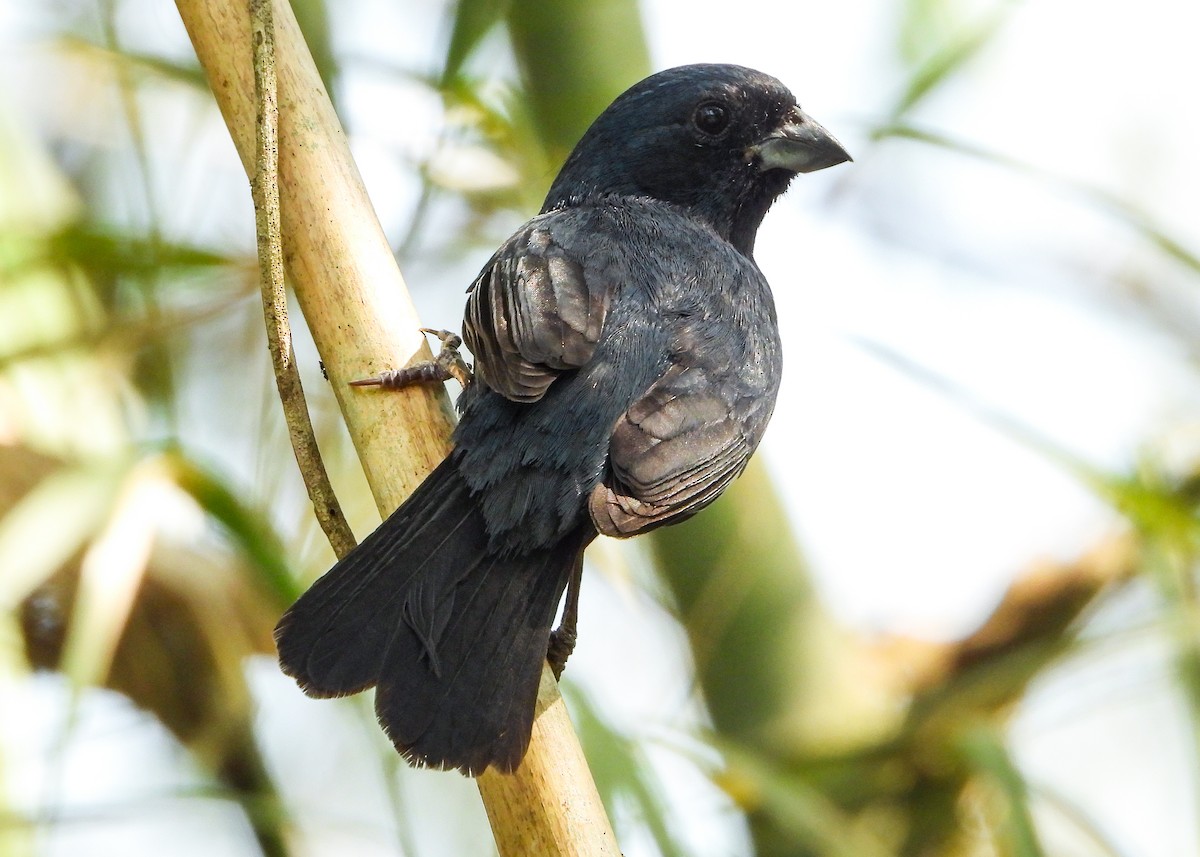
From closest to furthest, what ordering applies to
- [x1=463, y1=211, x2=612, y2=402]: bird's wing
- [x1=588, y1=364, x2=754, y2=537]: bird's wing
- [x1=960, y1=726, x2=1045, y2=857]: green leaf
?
[x1=588, y1=364, x2=754, y2=537]: bird's wing → [x1=463, y1=211, x2=612, y2=402]: bird's wing → [x1=960, y1=726, x2=1045, y2=857]: green leaf

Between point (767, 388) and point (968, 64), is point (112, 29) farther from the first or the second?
point (968, 64)

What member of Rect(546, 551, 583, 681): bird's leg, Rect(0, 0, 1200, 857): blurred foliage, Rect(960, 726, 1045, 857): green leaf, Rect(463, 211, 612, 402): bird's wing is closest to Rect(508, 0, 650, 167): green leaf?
Rect(0, 0, 1200, 857): blurred foliage

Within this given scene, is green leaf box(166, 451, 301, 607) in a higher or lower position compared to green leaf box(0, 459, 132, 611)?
higher

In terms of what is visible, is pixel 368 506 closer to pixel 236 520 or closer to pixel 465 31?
pixel 236 520

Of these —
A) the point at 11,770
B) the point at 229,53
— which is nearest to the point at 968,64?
the point at 229,53

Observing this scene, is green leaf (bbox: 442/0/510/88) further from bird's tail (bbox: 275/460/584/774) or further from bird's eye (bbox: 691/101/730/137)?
bird's tail (bbox: 275/460/584/774)

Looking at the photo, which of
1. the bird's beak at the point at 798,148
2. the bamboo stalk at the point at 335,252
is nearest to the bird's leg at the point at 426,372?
the bamboo stalk at the point at 335,252

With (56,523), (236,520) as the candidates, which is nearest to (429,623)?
(236,520)
